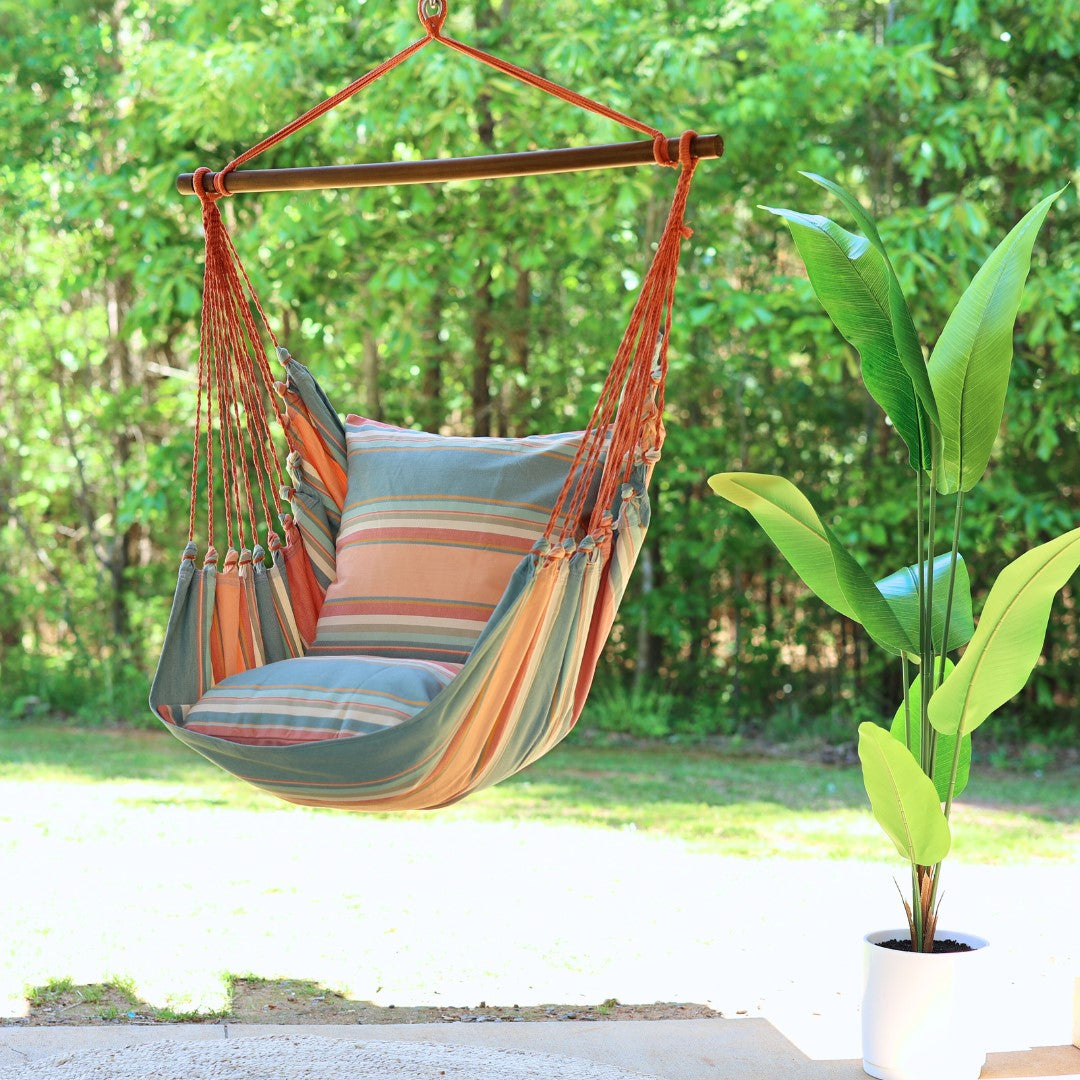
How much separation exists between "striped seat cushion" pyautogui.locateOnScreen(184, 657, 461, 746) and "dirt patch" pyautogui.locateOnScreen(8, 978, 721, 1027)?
1.77 feet

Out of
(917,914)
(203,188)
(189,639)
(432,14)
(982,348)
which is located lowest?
(917,914)

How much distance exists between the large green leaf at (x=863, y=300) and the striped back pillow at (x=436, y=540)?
0.63m

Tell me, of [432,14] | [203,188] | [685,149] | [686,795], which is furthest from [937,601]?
[686,795]

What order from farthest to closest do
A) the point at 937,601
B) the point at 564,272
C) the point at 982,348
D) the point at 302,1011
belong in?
the point at 564,272, the point at 302,1011, the point at 937,601, the point at 982,348

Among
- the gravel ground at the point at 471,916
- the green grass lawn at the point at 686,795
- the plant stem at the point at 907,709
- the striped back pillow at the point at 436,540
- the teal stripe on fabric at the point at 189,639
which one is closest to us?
the plant stem at the point at 907,709

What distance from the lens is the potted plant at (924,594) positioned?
1.76m

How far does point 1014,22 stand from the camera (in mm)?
4992

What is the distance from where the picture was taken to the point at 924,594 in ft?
6.50

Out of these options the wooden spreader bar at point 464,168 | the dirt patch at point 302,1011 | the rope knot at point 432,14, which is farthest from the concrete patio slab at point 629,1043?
the rope knot at point 432,14

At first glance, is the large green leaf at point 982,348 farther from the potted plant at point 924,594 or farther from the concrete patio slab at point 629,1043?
the concrete patio slab at point 629,1043

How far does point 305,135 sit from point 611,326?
145cm

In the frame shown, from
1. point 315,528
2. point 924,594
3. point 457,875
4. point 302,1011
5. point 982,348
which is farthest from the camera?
point 457,875

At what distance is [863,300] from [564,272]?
3823mm

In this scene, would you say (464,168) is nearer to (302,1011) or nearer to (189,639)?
(189,639)
